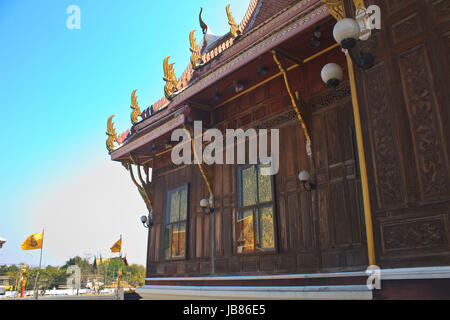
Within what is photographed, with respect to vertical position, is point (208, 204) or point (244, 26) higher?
point (244, 26)

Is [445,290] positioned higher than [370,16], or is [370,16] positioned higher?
[370,16]

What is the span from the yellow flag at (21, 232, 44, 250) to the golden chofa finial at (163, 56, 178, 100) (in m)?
13.6

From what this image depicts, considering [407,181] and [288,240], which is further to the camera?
[288,240]

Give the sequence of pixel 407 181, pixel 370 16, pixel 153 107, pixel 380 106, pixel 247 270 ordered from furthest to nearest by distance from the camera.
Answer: pixel 153 107 < pixel 247 270 < pixel 370 16 < pixel 380 106 < pixel 407 181

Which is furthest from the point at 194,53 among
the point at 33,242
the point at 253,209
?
the point at 33,242

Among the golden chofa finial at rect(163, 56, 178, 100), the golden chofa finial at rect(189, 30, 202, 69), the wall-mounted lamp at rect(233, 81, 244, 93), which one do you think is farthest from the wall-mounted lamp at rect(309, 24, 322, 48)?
the golden chofa finial at rect(163, 56, 178, 100)

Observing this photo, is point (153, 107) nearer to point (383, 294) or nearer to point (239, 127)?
point (239, 127)

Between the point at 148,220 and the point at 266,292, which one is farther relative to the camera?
the point at 148,220

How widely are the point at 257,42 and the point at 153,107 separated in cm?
424

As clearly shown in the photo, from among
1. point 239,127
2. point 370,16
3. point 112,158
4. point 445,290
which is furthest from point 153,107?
point 445,290

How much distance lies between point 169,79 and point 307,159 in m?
3.85

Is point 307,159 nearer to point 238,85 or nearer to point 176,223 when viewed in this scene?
point 238,85

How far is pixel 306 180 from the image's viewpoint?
548cm

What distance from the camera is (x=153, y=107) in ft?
29.8
